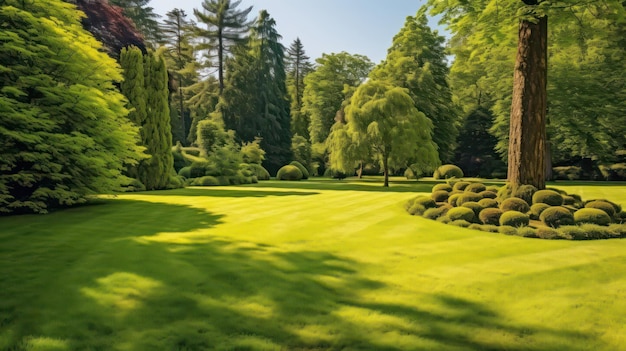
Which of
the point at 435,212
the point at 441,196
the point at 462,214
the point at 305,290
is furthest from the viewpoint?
the point at 441,196

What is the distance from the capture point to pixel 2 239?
8125mm

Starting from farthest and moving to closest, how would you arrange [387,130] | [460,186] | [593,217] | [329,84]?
[329,84]
[387,130]
[460,186]
[593,217]

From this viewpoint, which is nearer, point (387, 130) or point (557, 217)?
point (557, 217)

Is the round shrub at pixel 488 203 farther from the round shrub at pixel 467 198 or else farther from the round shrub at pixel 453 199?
the round shrub at pixel 453 199

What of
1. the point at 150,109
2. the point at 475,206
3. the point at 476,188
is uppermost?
the point at 150,109

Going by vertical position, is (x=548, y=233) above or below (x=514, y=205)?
below

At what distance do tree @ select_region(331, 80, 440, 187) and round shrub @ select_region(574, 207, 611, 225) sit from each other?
1461 centimetres

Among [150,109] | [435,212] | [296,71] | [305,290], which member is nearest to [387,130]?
[435,212]

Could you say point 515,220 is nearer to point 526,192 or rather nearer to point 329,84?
point 526,192

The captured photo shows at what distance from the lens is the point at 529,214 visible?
407 inches

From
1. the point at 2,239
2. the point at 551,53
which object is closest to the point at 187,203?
the point at 2,239

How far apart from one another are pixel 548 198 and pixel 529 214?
87 centimetres

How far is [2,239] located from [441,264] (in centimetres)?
875

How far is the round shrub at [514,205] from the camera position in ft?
34.1
